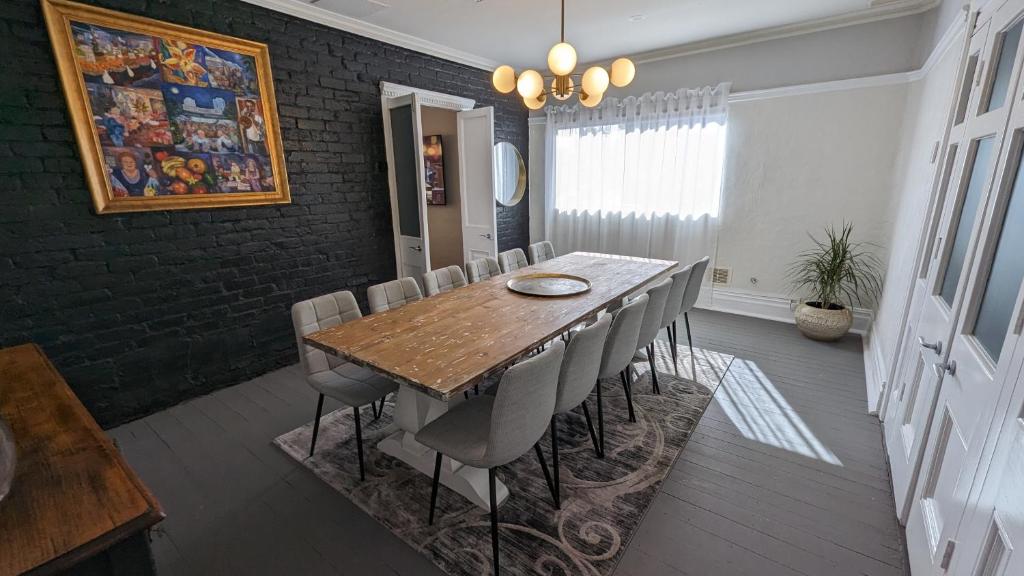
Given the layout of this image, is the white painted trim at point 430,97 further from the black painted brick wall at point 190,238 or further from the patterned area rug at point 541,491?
the patterned area rug at point 541,491

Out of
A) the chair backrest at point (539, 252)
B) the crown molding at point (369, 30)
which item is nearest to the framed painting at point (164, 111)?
the crown molding at point (369, 30)

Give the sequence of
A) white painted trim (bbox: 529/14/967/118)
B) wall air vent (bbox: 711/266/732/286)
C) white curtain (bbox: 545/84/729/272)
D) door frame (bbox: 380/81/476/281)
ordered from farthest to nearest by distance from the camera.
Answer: wall air vent (bbox: 711/266/732/286)
white curtain (bbox: 545/84/729/272)
door frame (bbox: 380/81/476/281)
white painted trim (bbox: 529/14/967/118)

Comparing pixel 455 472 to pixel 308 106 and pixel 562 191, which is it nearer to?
pixel 308 106

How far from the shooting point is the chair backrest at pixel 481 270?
309 centimetres

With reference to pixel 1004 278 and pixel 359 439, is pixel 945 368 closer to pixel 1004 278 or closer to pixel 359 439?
pixel 1004 278

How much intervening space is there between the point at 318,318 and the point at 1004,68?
2861 millimetres

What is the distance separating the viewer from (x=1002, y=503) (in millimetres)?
925

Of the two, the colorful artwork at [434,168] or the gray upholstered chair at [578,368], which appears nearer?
the gray upholstered chair at [578,368]

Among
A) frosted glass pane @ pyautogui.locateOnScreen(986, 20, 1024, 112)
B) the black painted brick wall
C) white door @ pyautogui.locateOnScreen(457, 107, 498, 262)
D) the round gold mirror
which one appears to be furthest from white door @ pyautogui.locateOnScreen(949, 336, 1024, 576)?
the round gold mirror

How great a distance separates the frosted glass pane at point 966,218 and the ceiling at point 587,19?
220 cm

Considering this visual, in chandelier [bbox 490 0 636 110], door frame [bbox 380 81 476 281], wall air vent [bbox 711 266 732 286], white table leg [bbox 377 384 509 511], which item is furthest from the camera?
wall air vent [bbox 711 266 732 286]

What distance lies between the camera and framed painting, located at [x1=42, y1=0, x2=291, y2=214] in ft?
7.14

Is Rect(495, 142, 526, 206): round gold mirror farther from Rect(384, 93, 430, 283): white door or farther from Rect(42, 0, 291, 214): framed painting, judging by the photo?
Rect(42, 0, 291, 214): framed painting

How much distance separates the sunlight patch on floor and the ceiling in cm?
273
